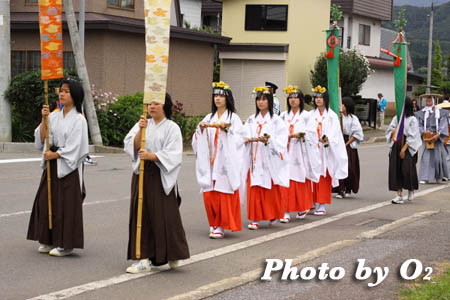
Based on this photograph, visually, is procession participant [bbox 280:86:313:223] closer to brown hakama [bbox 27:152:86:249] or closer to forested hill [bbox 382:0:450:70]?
brown hakama [bbox 27:152:86:249]

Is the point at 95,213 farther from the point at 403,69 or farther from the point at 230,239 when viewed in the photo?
the point at 403,69

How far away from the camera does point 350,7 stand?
46.3 m

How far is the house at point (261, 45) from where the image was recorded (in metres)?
36.1

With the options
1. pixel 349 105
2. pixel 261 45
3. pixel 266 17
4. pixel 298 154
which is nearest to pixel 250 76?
pixel 261 45

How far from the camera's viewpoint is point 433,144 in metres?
17.4

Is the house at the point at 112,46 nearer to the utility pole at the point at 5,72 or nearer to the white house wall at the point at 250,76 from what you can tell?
the utility pole at the point at 5,72

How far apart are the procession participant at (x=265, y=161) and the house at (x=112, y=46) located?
1542 centimetres

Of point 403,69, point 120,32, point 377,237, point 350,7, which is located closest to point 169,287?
Result: point 377,237

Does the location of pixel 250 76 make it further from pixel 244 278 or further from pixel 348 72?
pixel 244 278

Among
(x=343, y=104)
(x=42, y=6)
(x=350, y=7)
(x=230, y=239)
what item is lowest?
(x=230, y=239)

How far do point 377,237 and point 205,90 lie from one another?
72.2 feet

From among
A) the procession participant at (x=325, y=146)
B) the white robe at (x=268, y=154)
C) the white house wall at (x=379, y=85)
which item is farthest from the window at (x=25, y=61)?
Result: the white house wall at (x=379, y=85)

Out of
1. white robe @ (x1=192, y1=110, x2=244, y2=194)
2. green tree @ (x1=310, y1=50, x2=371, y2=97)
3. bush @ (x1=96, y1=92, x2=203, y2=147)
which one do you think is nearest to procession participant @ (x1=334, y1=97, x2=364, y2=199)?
white robe @ (x1=192, y1=110, x2=244, y2=194)

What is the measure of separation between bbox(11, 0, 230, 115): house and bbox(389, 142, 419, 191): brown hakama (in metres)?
14.0
